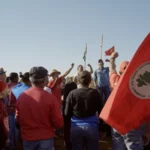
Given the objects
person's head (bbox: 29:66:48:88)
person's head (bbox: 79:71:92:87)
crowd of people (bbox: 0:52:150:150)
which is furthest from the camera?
person's head (bbox: 79:71:92:87)

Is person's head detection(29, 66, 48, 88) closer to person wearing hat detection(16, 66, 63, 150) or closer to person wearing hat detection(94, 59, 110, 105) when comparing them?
person wearing hat detection(16, 66, 63, 150)

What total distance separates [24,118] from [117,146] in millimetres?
1467

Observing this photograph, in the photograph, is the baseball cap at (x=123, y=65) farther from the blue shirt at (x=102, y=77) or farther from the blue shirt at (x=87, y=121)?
the blue shirt at (x=102, y=77)

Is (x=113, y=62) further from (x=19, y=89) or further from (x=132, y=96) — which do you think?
(x=19, y=89)

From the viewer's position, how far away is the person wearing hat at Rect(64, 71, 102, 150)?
4684 mm

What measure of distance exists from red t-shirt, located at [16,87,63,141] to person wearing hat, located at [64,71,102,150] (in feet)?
1.78

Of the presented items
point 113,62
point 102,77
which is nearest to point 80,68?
point 113,62

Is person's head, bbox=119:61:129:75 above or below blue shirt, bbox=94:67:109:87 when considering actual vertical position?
above

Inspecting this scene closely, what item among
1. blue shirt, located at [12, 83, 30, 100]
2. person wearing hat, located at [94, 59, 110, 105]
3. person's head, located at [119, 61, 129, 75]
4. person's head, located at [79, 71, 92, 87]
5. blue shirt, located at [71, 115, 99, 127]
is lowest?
person wearing hat, located at [94, 59, 110, 105]

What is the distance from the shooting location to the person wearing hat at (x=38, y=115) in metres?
4.16

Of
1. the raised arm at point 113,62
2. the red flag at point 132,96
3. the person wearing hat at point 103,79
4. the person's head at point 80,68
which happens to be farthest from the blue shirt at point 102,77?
the red flag at point 132,96

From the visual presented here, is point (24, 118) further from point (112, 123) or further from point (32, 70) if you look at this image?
point (112, 123)

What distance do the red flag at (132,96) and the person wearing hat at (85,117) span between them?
193 centimetres

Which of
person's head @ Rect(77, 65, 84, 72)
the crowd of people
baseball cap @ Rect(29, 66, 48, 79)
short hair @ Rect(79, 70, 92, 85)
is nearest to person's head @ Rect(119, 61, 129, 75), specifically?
the crowd of people
